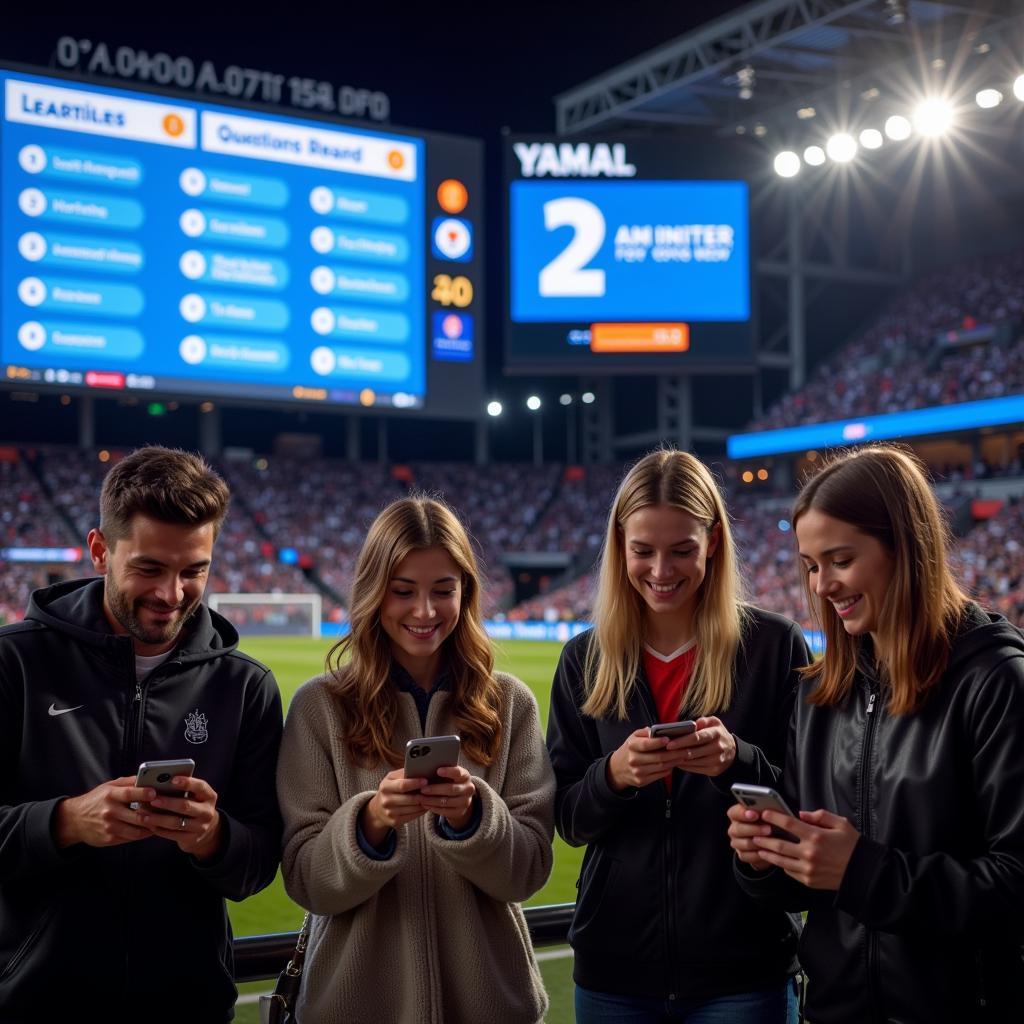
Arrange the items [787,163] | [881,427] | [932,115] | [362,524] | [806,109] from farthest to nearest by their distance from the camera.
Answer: [362,524]
[881,427]
[806,109]
[787,163]
[932,115]

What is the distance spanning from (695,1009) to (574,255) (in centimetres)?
3321

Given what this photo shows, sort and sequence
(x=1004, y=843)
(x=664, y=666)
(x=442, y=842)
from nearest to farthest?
(x=1004, y=843), (x=442, y=842), (x=664, y=666)

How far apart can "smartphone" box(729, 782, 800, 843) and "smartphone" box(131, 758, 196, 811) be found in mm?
1164

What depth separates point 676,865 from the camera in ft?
9.78

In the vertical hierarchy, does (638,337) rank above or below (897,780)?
above

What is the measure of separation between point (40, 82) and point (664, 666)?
28.7 m

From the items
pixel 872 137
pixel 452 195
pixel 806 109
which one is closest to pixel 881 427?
pixel 872 137

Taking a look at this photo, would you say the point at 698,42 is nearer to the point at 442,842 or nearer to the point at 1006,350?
the point at 1006,350

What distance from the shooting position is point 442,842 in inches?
107

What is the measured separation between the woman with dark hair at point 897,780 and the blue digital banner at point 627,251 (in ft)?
106

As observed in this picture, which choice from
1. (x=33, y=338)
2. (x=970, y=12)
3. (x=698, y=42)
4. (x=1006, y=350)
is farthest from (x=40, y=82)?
(x=1006, y=350)

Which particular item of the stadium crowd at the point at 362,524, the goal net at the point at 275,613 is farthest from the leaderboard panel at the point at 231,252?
the goal net at the point at 275,613

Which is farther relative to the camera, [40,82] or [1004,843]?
[40,82]

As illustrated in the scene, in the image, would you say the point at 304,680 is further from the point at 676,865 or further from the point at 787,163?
the point at 787,163
